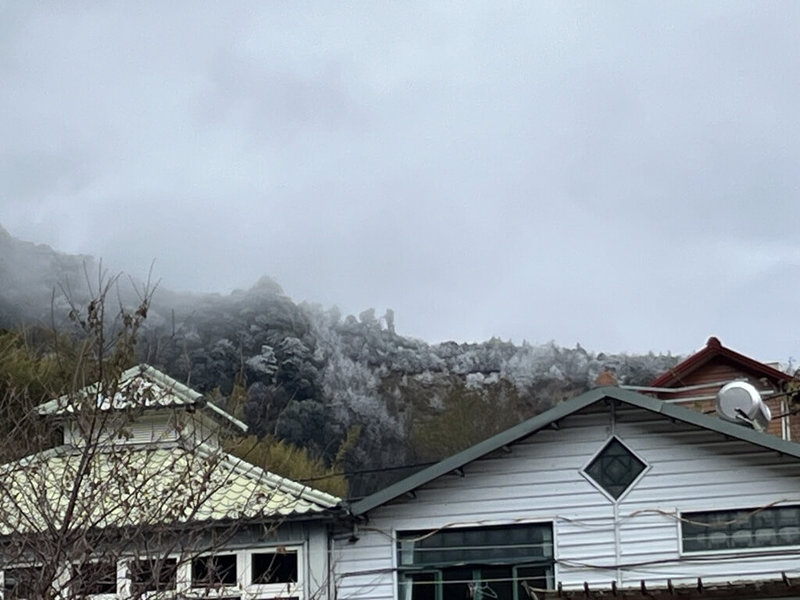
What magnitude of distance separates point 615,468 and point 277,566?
4716 mm

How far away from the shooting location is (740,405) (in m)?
18.8

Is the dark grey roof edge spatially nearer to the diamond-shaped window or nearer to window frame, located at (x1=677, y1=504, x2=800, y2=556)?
the diamond-shaped window

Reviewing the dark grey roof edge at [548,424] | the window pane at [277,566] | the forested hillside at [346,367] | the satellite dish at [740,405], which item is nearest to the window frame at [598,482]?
the dark grey roof edge at [548,424]

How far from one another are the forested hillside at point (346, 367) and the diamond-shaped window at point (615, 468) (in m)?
20.6

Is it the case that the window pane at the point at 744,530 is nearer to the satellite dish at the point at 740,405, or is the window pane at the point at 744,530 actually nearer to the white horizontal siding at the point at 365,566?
the satellite dish at the point at 740,405

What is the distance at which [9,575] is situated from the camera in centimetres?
1450

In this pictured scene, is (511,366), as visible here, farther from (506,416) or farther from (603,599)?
(603,599)

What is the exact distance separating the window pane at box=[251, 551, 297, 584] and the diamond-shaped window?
13.5 ft

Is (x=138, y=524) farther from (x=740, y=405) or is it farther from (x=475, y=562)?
(x=740, y=405)

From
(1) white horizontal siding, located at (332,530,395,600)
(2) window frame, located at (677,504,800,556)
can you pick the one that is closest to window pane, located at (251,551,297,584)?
(1) white horizontal siding, located at (332,530,395,600)

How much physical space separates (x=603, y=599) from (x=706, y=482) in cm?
284

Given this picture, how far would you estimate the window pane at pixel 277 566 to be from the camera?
62.0 feet

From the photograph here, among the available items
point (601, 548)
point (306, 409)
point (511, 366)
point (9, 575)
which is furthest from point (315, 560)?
point (511, 366)

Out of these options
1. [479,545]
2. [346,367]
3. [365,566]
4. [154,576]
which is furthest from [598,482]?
[346,367]
